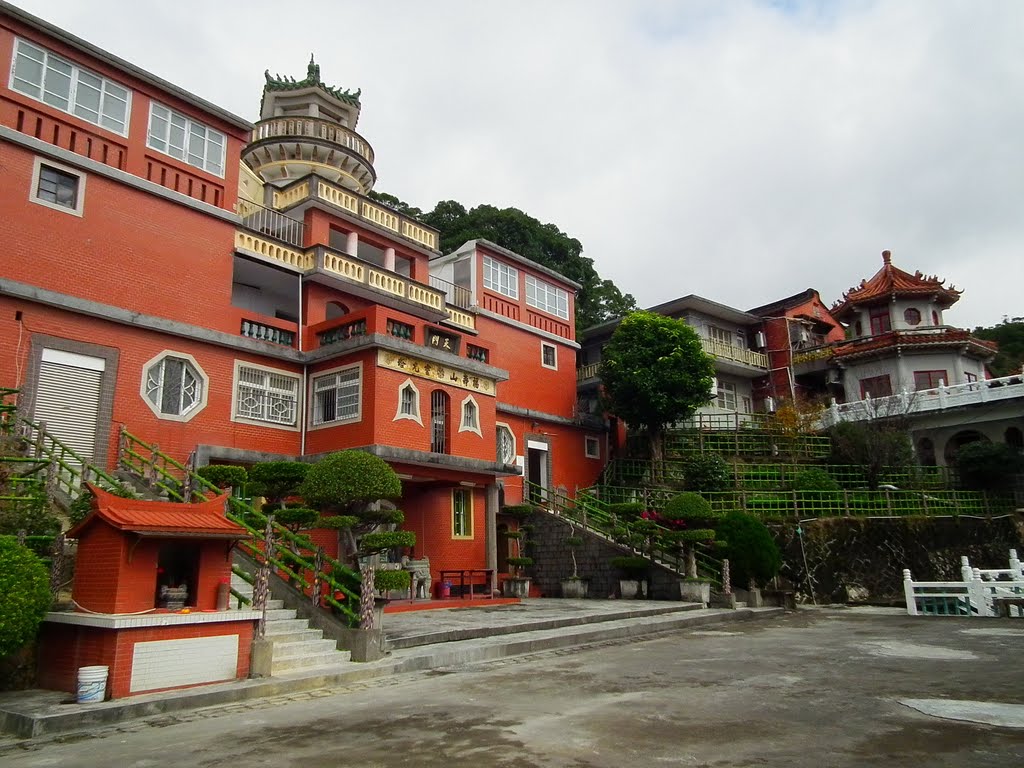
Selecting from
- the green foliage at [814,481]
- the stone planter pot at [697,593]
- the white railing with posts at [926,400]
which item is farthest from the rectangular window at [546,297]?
the stone planter pot at [697,593]

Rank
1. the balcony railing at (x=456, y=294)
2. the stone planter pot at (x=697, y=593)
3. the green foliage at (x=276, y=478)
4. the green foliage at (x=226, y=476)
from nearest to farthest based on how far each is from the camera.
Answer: the green foliage at (x=226, y=476) < the green foliage at (x=276, y=478) < the stone planter pot at (x=697, y=593) < the balcony railing at (x=456, y=294)

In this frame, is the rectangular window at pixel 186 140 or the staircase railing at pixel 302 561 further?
the rectangular window at pixel 186 140

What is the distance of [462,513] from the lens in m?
19.5

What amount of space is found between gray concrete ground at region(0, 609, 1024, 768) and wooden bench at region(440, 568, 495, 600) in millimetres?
7545

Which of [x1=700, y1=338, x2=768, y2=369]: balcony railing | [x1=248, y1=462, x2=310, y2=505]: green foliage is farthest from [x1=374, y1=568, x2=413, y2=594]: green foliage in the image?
[x1=700, y1=338, x2=768, y2=369]: balcony railing

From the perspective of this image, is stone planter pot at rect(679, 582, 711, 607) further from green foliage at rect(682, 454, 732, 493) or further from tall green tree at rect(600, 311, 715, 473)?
tall green tree at rect(600, 311, 715, 473)

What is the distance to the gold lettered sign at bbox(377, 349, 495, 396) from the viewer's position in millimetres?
16781

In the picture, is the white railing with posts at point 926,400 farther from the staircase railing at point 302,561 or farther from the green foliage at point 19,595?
the green foliage at point 19,595

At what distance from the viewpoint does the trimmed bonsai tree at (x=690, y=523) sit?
1716cm

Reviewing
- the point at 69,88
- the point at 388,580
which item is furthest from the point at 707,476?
the point at 69,88

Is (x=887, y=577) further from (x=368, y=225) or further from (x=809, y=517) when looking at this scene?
(x=368, y=225)

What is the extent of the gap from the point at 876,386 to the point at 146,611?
2905 cm

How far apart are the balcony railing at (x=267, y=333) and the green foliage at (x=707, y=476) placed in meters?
13.5

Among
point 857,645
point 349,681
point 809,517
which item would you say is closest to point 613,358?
point 809,517
